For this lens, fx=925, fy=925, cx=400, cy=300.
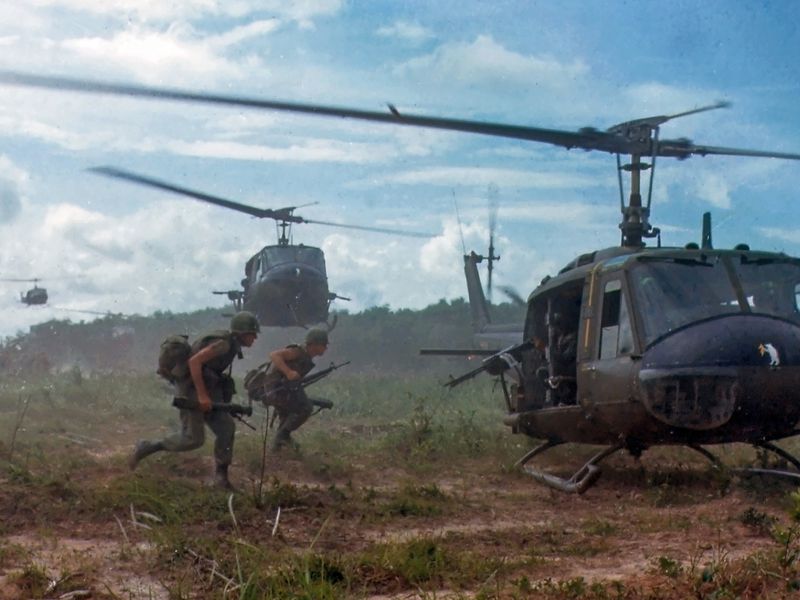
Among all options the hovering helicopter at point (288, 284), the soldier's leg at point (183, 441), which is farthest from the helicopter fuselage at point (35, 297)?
the soldier's leg at point (183, 441)

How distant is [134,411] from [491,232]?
6.90 m

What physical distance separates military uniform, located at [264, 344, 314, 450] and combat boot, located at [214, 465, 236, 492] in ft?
7.81

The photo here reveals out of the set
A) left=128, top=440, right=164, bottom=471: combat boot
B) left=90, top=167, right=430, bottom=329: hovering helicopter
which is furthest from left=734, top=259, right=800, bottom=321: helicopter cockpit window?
left=90, top=167, right=430, bottom=329: hovering helicopter

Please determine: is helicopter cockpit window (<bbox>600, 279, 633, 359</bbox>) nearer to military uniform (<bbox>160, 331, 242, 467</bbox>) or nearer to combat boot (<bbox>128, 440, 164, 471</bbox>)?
military uniform (<bbox>160, 331, 242, 467</bbox>)

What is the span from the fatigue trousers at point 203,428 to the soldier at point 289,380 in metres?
1.94

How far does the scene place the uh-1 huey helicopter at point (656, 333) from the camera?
Result: 6.27 m

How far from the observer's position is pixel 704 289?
679 cm

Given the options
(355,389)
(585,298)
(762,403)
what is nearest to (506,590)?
(762,403)

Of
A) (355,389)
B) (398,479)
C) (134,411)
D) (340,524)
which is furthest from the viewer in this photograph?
(355,389)

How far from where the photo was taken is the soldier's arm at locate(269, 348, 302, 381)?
31.7 feet

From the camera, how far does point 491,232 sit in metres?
16.5

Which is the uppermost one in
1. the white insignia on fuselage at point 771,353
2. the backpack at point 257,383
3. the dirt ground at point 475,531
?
the white insignia on fuselage at point 771,353

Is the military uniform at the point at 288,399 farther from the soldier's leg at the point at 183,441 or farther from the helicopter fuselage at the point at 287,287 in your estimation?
the helicopter fuselage at the point at 287,287

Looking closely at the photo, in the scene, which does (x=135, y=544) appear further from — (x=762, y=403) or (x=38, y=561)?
(x=762, y=403)
